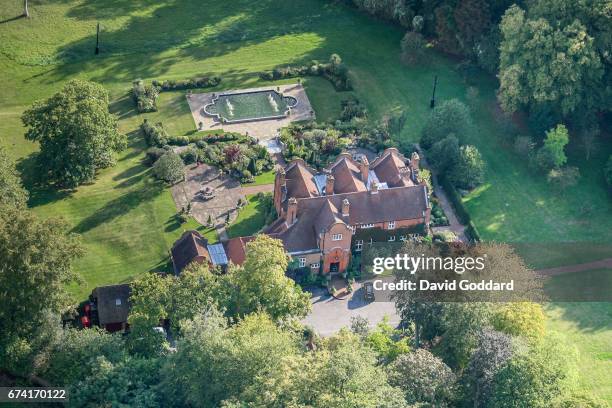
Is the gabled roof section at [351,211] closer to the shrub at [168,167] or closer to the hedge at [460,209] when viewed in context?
the hedge at [460,209]

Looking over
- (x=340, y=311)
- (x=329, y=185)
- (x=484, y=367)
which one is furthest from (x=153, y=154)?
(x=484, y=367)

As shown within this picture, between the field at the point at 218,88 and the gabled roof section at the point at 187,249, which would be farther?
the field at the point at 218,88

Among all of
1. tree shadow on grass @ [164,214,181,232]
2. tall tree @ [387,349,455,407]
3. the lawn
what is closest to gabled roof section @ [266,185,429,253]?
tree shadow on grass @ [164,214,181,232]

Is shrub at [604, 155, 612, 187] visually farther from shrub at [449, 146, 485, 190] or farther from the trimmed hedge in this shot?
the trimmed hedge

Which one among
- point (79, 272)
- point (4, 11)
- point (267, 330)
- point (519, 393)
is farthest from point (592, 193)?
point (4, 11)

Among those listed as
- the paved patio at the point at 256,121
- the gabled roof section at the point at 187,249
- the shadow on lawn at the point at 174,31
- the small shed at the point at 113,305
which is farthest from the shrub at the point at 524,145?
the small shed at the point at 113,305

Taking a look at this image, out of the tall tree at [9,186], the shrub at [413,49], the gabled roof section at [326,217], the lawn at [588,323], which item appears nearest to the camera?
the lawn at [588,323]

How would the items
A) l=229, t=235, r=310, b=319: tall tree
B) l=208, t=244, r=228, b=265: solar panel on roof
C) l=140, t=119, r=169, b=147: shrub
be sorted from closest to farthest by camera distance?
1. l=229, t=235, r=310, b=319: tall tree
2. l=208, t=244, r=228, b=265: solar panel on roof
3. l=140, t=119, r=169, b=147: shrub
